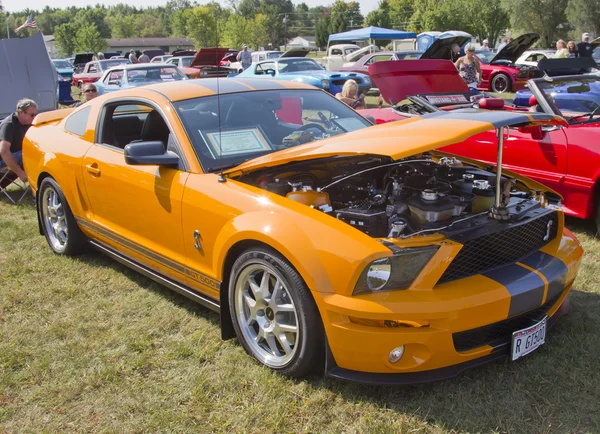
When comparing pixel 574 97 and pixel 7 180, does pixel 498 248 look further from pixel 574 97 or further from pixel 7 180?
pixel 7 180

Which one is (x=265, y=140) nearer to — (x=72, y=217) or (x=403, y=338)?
(x=403, y=338)

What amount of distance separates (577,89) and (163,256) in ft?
14.0

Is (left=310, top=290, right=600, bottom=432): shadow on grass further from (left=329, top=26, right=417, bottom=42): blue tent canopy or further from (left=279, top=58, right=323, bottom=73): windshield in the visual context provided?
(left=329, top=26, right=417, bottom=42): blue tent canopy

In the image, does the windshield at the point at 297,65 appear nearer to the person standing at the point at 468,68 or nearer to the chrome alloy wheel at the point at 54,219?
the person standing at the point at 468,68

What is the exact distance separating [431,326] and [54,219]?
364 centimetres

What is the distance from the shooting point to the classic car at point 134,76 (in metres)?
13.2

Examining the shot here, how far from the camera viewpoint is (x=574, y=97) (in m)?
5.22

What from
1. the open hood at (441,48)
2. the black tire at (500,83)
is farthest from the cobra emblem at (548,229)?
the black tire at (500,83)

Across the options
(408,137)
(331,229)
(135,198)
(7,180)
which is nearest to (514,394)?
(331,229)

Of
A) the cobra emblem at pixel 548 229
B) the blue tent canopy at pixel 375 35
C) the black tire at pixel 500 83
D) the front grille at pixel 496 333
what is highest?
the blue tent canopy at pixel 375 35

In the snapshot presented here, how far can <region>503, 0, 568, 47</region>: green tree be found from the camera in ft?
167

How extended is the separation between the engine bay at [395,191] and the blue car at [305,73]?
10.7m

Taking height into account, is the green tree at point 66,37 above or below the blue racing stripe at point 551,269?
above

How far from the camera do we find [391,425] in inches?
94.3
